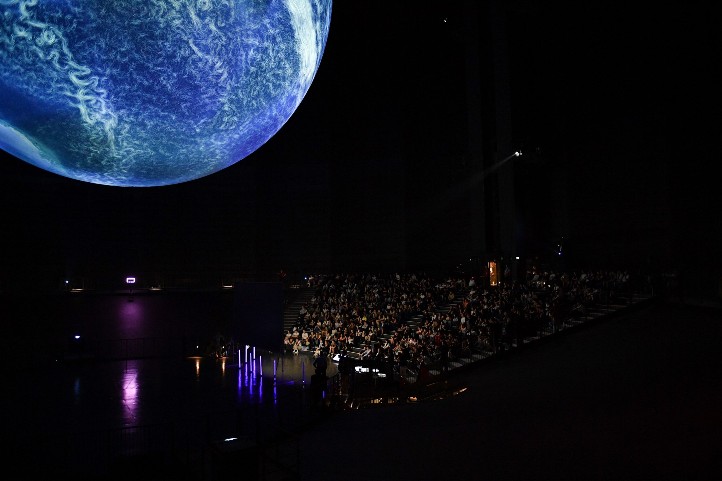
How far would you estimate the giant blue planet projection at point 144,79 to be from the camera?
5559 millimetres

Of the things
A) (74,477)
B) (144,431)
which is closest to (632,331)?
(144,431)

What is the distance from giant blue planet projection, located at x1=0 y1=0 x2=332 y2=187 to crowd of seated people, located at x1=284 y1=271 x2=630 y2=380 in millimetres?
8233

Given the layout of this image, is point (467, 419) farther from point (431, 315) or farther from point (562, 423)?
point (431, 315)

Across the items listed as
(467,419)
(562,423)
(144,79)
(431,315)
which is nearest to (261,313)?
(431,315)

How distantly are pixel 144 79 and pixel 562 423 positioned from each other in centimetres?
840

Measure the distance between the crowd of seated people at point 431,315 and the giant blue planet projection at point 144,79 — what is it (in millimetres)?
8233

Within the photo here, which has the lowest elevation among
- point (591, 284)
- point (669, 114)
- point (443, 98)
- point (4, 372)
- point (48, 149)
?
point (4, 372)

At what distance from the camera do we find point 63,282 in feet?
76.7

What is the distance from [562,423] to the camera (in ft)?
29.2

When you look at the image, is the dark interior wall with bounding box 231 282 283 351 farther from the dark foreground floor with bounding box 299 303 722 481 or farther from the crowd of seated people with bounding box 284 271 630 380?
the dark foreground floor with bounding box 299 303 722 481

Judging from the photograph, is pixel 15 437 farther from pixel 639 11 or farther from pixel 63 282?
pixel 639 11

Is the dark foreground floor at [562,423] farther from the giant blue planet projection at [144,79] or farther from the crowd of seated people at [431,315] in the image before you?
the giant blue planet projection at [144,79]

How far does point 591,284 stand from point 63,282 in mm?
22474

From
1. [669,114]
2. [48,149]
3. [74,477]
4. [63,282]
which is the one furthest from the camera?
[63,282]
